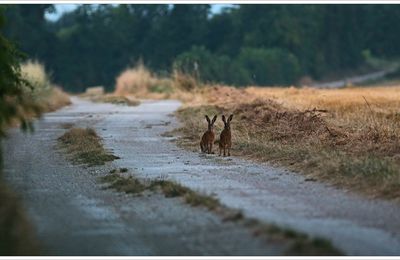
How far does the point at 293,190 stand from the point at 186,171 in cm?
264

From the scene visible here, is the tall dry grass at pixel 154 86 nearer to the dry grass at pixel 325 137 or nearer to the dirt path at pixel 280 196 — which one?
the dry grass at pixel 325 137

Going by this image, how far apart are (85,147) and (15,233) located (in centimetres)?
921

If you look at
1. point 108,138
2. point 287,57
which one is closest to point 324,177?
point 108,138

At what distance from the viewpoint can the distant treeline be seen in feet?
243

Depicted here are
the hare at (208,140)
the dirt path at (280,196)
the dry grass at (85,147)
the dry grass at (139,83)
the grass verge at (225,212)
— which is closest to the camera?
the grass verge at (225,212)

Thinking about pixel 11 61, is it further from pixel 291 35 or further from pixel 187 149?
pixel 291 35

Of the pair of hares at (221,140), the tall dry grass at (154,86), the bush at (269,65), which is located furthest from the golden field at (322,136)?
the bush at (269,65)

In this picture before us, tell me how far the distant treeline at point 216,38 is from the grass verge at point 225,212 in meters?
58.2

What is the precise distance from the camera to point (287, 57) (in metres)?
73.5

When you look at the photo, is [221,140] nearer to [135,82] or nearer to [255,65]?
[135,82]

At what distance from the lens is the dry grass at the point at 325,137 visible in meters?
12.5

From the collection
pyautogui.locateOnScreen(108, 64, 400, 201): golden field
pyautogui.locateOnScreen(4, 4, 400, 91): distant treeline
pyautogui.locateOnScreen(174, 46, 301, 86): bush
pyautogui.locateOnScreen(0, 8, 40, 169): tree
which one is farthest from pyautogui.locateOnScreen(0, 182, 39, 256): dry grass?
pyautogui.locateOnScreen(4, 4, 400, 91): distant treeline

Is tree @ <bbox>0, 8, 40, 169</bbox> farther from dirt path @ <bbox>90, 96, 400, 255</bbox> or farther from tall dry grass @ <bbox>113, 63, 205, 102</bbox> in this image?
tall dry grass @ <bbox>113, 63, 205, 102</bbox>

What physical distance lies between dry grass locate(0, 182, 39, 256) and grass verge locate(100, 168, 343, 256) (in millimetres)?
1948
